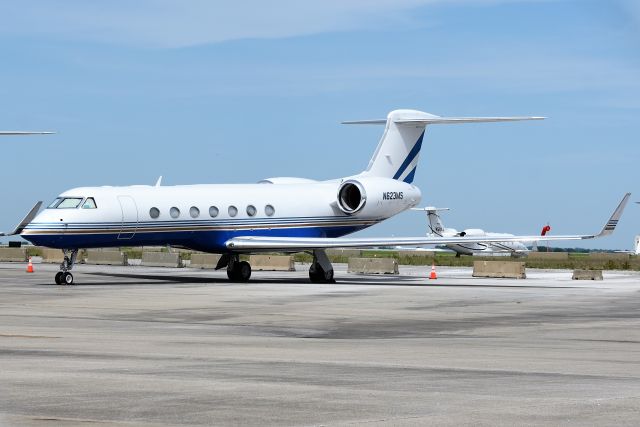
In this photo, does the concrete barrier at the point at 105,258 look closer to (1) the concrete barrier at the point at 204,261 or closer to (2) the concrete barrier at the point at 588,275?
(1) the concrete barrier at the point at 204,261

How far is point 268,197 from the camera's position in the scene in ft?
132

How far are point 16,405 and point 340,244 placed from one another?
27.5 m

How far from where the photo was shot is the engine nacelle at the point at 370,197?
4147cm

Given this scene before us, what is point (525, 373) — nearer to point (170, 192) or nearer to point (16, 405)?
point (16, 405)

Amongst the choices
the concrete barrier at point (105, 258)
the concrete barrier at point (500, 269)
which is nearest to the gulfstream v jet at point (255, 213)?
the concrete barrier at point (500, 269)

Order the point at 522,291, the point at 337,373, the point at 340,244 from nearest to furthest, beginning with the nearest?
the point at 337,373
the point at 522,291
the point at 340,244

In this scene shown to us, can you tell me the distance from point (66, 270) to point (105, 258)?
73.3 ft

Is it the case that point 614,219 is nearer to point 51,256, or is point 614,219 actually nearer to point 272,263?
point 272,263

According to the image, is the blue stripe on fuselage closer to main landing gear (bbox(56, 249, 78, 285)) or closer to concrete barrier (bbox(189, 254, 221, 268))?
main landing gear (bbox(56, 249, 78, 285))

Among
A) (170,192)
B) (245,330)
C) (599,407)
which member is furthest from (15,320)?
(170,192)

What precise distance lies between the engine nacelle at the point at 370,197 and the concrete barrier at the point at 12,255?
81.8 feet

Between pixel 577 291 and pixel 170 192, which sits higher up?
pixel 170 192

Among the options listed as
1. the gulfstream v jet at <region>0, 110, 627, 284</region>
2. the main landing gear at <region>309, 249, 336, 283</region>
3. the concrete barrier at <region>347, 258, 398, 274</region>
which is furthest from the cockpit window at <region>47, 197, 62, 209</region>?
the concrete barrier at <region>347, 258, 398, 274</region>

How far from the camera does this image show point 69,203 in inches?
1399
